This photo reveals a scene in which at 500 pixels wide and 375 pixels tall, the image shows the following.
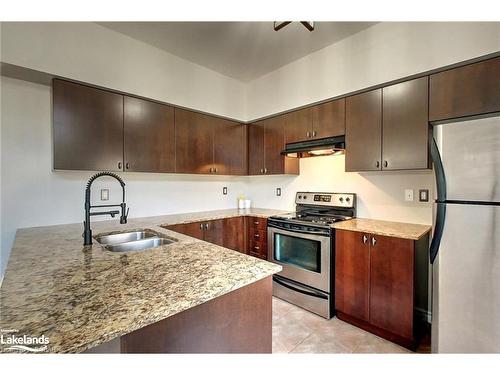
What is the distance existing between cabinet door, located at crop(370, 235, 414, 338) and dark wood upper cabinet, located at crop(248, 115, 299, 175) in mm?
1405

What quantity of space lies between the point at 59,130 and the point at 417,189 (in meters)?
3.21

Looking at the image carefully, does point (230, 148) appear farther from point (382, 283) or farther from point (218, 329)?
point (218, 329)

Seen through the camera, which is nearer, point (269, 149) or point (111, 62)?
point (111, 62)

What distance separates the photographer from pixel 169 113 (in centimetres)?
263

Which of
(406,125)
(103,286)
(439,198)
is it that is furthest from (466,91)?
(103,286)

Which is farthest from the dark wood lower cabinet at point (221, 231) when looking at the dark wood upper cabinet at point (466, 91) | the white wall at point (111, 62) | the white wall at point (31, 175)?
the dark wood upper cabinet at point (466, 91)

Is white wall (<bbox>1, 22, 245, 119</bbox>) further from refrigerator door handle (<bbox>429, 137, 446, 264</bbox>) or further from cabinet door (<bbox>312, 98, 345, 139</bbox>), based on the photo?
refrigerator door handle (<bbox>429, 137, 446, 264</bbox>)

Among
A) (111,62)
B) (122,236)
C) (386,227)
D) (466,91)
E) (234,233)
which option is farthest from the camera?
(234,233)

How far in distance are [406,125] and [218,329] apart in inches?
81.5

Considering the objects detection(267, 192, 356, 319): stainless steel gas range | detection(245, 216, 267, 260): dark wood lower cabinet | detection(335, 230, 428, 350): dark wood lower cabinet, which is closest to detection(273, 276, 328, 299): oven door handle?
detection(267, 192, 356, 319): stainless steel gas range

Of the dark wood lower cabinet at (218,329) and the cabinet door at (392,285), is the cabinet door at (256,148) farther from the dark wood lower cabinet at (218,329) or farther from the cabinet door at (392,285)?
the dark wood lower cabinet at (218,329)

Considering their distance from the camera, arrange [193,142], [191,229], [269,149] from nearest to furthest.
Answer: [191,229]
[193,142]
[269,149]

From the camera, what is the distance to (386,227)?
2.06 m
